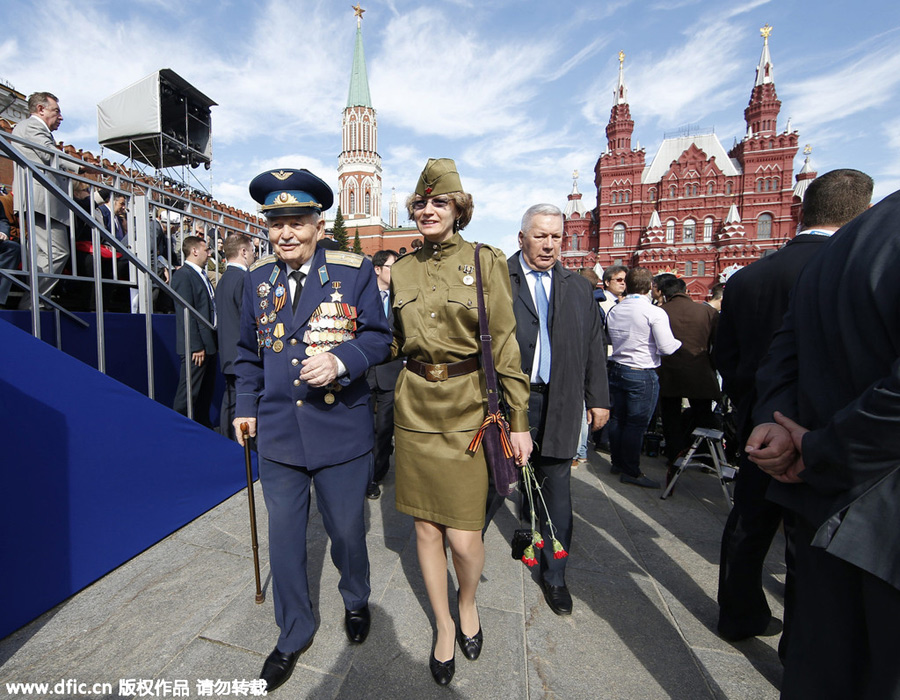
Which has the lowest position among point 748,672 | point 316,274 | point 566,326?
point 748,672

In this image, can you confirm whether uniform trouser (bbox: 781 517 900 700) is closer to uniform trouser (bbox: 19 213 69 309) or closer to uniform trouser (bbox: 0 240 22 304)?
uniform trouser (bbox: 19 213 69 309)

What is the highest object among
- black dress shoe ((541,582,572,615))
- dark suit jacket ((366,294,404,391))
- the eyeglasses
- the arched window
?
the arched window

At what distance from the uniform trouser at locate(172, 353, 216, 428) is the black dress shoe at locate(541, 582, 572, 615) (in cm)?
384

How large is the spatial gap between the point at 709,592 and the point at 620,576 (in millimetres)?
495

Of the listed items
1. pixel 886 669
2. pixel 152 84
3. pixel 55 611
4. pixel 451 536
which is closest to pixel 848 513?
pixel 886 669

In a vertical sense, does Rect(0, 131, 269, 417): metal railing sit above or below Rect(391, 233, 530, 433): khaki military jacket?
above

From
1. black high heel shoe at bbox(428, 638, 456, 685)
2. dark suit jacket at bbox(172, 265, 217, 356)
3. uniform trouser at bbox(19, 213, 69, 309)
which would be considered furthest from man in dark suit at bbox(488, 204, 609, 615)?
uniform trouser at bbox(19, 213, 69, 309)

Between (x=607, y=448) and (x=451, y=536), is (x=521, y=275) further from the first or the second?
(x=607, y=448)

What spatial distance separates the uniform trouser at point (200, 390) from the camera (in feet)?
14.7

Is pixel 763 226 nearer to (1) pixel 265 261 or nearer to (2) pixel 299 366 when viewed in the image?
(1) pixel 265 261

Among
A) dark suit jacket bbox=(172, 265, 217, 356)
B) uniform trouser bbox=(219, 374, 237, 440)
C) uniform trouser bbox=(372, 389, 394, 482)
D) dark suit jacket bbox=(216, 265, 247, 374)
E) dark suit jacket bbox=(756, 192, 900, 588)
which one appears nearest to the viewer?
dark suit jacket bbox=(756, 192, 900, 588)

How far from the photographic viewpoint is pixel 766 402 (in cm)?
144

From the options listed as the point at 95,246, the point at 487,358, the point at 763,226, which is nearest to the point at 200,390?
the point at 95,246

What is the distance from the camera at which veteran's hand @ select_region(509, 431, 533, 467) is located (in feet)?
6.24
